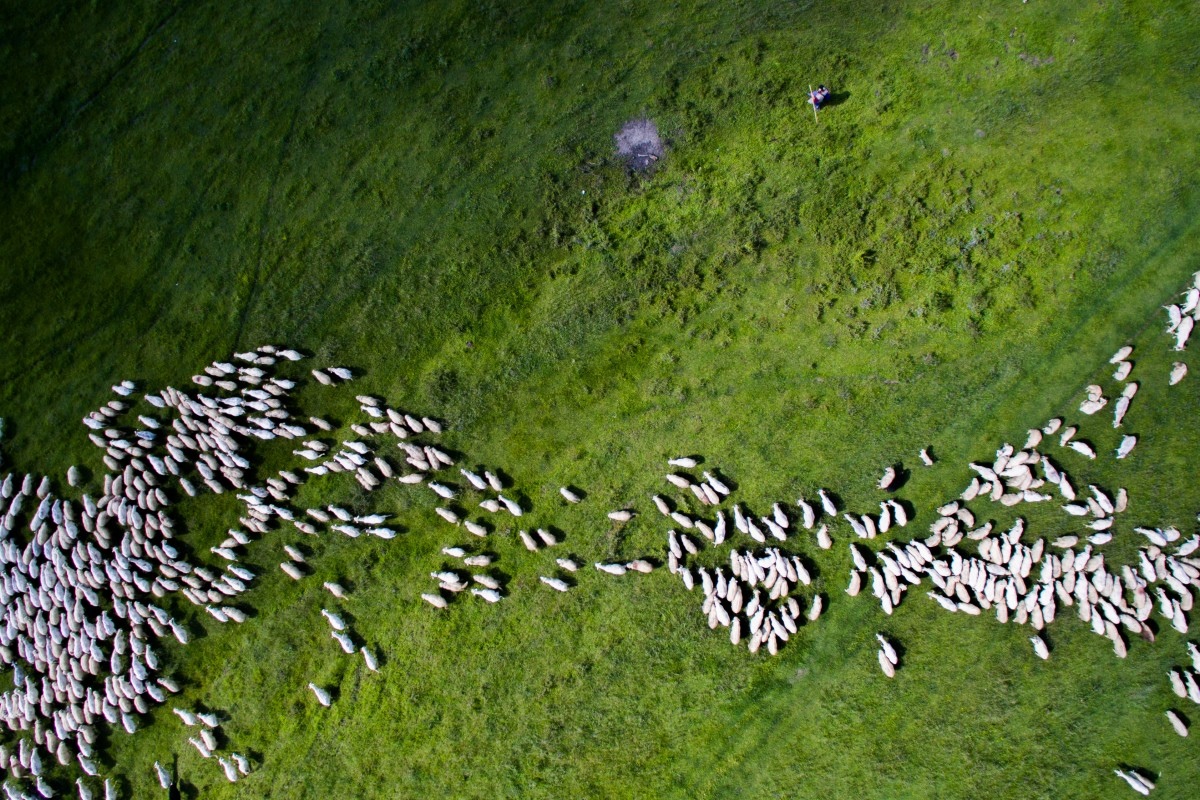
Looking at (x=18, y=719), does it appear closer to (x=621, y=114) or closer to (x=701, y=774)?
(x=701, y=774)

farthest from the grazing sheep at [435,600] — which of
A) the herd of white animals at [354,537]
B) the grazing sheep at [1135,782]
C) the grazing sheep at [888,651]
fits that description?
the grazing sheep at [1135,782]

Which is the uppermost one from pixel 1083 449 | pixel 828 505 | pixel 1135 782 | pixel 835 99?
pixel 835 99

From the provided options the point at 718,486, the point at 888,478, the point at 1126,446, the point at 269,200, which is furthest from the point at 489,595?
the point at 1126,446

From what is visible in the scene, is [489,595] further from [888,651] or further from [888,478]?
[888,478]

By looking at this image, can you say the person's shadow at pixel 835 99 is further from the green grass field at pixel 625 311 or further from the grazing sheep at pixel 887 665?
the grazing sheep at pixel 887 665

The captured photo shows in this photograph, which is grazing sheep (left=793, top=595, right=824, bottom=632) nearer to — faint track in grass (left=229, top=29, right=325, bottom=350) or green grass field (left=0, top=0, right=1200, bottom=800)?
green grass field (left=0, top=0, right=1200, bottom=800)
